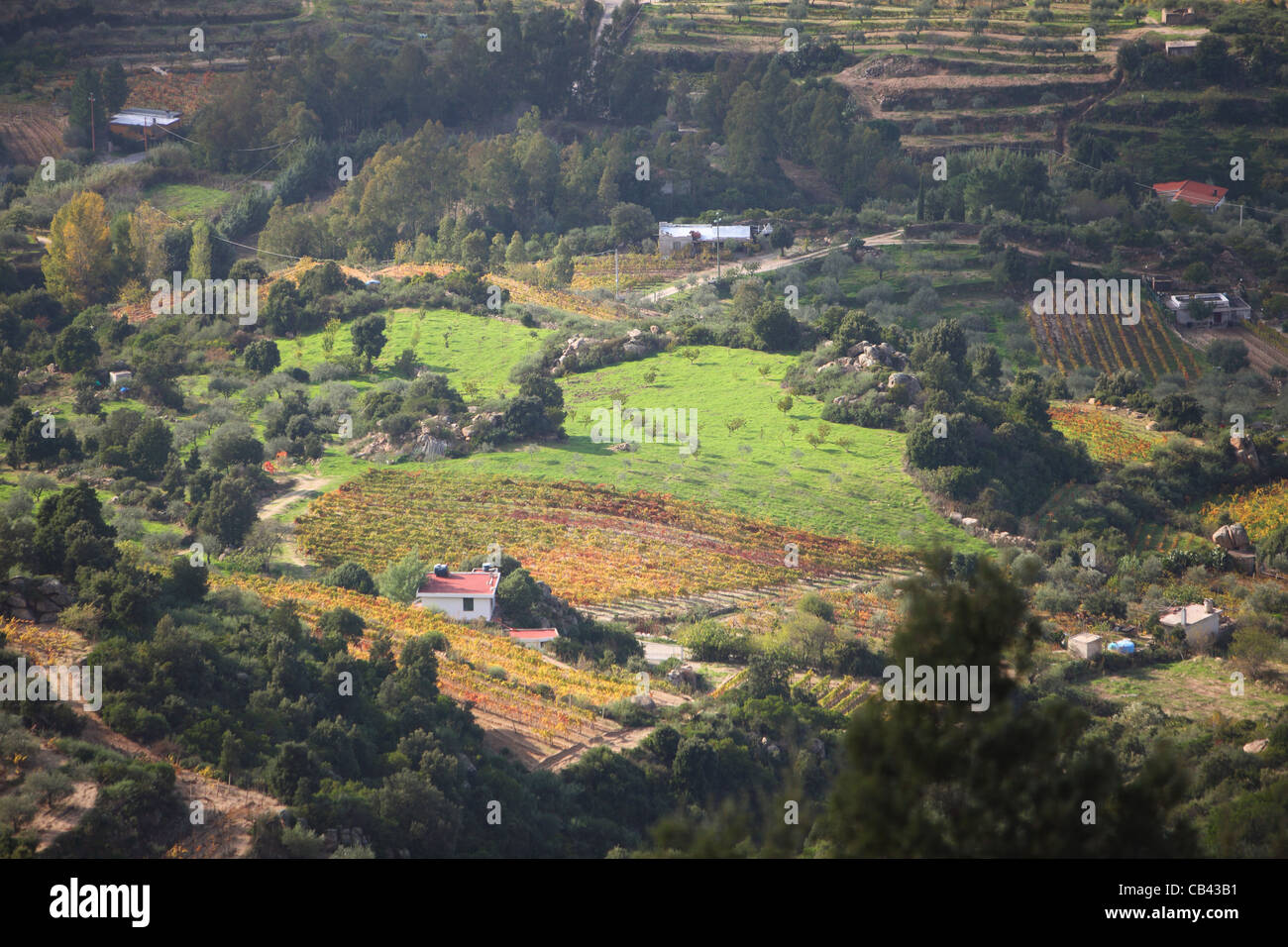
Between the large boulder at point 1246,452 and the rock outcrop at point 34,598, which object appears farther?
the large boulder at point 1246,452

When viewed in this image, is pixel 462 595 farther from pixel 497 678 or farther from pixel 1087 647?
pixel 1087 647

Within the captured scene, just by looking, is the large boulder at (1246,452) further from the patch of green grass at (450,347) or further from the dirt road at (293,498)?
the dirt road at (293,498)

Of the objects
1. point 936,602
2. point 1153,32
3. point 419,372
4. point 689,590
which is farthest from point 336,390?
point 1153,32

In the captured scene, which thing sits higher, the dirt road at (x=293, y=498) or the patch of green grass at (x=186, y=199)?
the patch of green grass at (x=186, y=199)

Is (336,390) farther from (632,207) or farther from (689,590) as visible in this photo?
(632,207)

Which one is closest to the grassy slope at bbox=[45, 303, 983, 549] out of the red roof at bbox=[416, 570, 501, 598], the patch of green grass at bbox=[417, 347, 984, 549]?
the patch of green grass at bbox=[417, 347, 984, 549]

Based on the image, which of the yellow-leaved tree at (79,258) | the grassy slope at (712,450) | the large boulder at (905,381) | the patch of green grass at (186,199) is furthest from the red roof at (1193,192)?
the yellow-leaved tree at (79,258)

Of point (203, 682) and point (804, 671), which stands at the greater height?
point (203, 682)
